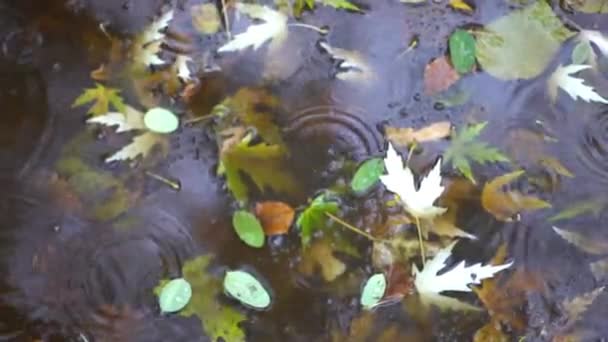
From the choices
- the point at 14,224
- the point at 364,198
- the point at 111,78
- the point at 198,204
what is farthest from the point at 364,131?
the point at 14,224

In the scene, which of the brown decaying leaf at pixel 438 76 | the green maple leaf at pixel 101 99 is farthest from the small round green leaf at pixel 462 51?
the green maple leaf at pixel 101 99

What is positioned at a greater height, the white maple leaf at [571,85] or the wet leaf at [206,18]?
the wet leaf at [206,18]

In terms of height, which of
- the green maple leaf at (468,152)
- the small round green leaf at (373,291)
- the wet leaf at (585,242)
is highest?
Answer: the green maple leaf at (468,152)

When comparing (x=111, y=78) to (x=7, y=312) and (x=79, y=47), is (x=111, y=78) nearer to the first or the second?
(x=79, y=47)

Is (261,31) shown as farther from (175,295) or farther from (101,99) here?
(175,295)

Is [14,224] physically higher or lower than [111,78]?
lower

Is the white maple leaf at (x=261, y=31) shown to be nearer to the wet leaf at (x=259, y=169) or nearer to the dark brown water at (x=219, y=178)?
the dark brown water at (x=219, y=178)
